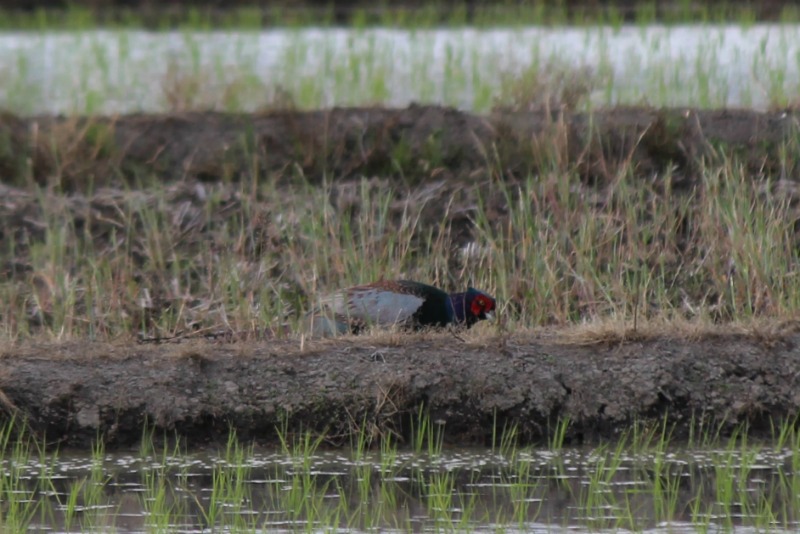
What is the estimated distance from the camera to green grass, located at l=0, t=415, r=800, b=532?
13.9 ft

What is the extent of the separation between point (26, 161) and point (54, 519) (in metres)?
4.63

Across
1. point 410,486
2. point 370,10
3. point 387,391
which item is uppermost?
point 370,10

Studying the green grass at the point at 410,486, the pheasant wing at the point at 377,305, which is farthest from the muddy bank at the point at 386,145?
the green grass at the point at 410,486

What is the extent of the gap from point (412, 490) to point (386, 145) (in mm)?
4141

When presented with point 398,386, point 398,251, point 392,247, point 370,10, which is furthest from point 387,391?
point 370,10

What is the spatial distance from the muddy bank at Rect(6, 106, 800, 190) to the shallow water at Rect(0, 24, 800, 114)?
1.28 ft

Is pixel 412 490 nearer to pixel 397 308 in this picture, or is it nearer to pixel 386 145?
pixel 397 308

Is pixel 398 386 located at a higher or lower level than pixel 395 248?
lower

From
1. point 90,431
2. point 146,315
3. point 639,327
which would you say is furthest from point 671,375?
point 146,315

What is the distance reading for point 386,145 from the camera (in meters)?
8.53

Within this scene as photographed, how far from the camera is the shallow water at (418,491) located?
421 centimetres

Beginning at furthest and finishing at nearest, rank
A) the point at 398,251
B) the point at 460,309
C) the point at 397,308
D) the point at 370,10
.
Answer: the point at 370,10 < the point at 398,251 < the point at 460,309 < the point at 397,308

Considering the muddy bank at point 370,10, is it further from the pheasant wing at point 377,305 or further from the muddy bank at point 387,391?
the muddy bank at point 387,391

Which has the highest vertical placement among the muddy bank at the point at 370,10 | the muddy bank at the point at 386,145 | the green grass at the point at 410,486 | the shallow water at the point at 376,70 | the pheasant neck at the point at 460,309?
the muddy bank at the point at 370,10
